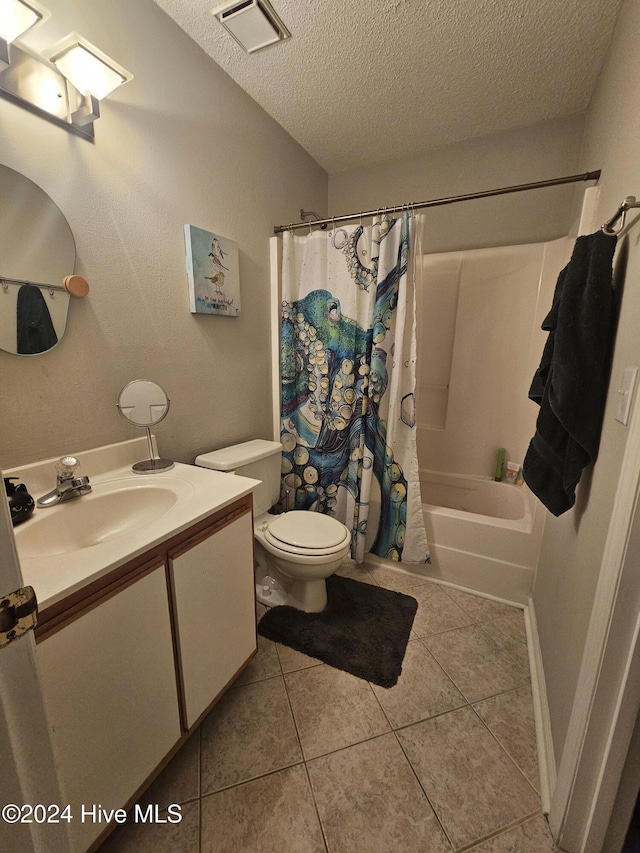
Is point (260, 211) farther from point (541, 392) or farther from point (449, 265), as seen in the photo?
point (541, 392)

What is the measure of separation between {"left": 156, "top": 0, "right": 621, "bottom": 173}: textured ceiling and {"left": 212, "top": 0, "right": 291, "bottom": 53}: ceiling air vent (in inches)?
1.4

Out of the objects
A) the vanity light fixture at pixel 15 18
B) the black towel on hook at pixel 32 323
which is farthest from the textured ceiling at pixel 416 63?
Result: the black towel on hook at pixel 32 323

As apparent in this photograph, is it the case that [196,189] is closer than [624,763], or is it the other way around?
[624,763]

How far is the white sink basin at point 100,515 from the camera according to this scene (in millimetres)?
924

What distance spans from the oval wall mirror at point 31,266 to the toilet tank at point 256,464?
73cm

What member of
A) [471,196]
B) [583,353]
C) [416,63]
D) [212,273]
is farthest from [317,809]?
[416,63]

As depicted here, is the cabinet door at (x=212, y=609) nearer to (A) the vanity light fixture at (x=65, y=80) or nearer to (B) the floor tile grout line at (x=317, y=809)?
(B) the floor tile grout line at (x=317, y=809)

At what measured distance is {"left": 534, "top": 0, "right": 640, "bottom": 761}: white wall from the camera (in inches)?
35.6

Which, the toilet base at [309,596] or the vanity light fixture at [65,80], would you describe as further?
the toilet base at [309,596]

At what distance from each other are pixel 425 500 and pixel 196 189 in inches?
90.3

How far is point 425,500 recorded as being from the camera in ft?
8.38

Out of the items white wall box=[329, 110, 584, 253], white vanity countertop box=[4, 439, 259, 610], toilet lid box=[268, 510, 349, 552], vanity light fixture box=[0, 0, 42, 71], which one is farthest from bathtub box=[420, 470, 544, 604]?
vanity light fixture box=[0, 0, 42, 71]

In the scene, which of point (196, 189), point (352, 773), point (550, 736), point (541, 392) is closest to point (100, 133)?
point (196, 189)

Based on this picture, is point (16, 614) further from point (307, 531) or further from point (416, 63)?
point (416, 63)
